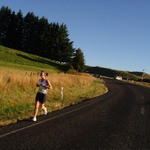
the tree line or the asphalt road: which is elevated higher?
the tree line

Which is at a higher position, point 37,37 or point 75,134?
point 37,37

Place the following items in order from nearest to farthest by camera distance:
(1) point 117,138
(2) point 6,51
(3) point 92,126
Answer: (1) point 117,138, (3) point 92,126, (2) point 6,51

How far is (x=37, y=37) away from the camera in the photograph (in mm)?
96000

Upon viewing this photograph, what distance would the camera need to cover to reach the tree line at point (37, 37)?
89438mm

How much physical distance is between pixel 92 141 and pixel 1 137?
239 cm

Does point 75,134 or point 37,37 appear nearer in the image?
point 75,134

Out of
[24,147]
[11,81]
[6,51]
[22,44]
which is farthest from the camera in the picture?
[22,44]

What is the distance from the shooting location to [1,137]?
8.02 m

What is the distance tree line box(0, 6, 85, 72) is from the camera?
89.4 m

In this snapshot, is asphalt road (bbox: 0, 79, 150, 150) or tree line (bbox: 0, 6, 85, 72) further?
tree line (bbox: 0, 6, 85, 72)

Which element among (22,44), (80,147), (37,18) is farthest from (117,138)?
(37,18)

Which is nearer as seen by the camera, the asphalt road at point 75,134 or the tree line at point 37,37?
the asphalt road at point 75,134

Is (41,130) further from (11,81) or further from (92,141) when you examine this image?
(11,81)

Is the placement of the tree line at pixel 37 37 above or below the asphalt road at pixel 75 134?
above
